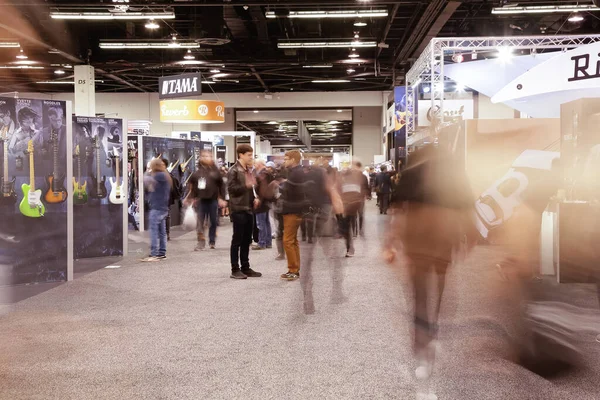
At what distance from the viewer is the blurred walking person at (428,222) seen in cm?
381

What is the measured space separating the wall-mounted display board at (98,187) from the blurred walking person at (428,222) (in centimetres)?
664

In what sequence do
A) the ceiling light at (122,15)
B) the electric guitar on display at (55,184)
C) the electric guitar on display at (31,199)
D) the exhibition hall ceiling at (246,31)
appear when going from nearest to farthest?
the electric guitar on display at (31,199) → the electric guitar on display at (55,184) → the ceiling light at (122,15) → the exhibition hall ceiling at (246,31)

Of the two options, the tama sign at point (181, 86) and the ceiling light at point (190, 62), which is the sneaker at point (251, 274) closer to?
the tama sign at point (181, 86)

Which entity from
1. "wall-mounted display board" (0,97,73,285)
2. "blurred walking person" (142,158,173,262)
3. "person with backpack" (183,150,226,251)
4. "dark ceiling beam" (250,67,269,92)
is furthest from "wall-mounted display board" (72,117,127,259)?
"dark ceiling beam" (250,67,269,92)

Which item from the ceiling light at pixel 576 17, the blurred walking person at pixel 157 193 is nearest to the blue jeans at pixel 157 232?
the blurred walking person at pixel 157 193

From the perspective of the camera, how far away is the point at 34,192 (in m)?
7.12

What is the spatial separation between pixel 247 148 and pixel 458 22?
1276 centimetres

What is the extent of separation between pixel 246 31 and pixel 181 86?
476 cm

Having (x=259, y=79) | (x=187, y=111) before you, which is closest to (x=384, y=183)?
(x=187, y=111)

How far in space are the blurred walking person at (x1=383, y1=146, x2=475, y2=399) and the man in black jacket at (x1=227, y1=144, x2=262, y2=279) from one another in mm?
3674

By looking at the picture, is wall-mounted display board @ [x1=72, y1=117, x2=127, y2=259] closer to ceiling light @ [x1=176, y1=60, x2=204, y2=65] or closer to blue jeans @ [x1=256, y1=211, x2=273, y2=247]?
blue jeans @ [x1=256, y1=211, x2=273, y2=247]

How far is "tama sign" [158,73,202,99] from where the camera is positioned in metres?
14.6

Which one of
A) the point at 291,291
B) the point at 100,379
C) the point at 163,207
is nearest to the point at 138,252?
the point at 163,207

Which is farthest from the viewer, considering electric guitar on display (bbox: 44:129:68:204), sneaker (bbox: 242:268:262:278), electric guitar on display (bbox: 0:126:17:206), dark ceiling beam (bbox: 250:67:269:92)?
dark ceiling beam (bbox: 250:67:269:92)
